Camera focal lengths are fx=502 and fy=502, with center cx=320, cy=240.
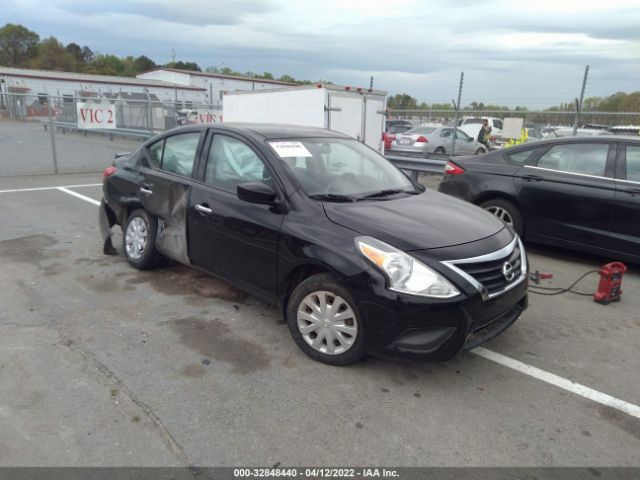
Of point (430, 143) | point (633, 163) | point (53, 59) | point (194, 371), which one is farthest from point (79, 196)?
point (53, 59)

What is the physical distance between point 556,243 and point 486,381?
323 cm

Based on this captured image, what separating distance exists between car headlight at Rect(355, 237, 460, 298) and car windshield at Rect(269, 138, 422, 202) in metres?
0.73

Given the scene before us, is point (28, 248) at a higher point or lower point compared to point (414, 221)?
lower

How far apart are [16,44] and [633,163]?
11477cm

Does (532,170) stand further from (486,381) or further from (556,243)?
(486,381)

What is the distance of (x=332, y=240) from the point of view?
11.0ft

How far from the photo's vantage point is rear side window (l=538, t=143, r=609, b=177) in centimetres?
580

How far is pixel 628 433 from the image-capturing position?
9.42 feet

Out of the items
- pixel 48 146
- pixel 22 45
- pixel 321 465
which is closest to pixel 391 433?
pixel 321 465

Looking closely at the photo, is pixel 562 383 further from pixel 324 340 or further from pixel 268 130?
pixel 268 130

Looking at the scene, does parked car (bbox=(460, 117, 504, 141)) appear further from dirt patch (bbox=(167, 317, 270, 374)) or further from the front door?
dirt patch (bbox=(167, 317, 270, 374))

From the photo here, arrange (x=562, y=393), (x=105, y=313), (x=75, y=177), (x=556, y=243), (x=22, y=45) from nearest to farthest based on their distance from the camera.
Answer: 1. (x=562, y=393)
2. (x=105, y=313)
3. (x=556, y=243)
4. (x=75, y=177)
5. (x=22, y=45)

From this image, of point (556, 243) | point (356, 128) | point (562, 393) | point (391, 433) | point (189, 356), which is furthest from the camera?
point (356, 128)

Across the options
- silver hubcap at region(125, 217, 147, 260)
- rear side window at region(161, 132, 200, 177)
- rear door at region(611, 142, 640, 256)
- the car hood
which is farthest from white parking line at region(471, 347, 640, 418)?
silver hubcap at region(125, 217, 147, 260)
